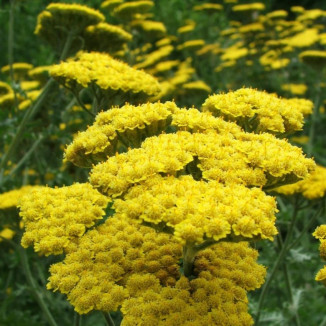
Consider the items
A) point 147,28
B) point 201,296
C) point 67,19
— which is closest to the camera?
point 201,296

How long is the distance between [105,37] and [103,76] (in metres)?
1.52

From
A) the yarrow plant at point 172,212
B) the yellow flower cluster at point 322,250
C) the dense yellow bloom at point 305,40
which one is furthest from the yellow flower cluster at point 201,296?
the dense yellow bloom at point 305,40

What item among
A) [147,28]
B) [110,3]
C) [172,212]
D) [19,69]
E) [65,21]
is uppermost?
[172,212]

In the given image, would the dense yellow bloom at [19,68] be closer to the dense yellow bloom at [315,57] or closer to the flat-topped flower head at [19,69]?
the flat-topped flower head at [19,69]

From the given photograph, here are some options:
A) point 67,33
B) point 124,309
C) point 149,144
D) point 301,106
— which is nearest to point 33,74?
point 67,33

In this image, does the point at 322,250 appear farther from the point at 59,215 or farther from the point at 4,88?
the point at 4,88

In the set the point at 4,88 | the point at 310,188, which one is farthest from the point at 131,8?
the point at 310,188

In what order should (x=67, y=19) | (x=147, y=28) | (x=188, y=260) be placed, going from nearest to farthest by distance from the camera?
1. (x=188, y=260)
2. (x=67, y=19)
3. (x=147, y=28)

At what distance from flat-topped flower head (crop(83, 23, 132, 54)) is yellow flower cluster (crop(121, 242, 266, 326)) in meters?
2.82

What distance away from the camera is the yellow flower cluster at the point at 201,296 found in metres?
2.25

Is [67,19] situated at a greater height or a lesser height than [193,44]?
greater

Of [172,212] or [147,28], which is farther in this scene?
[147,28]

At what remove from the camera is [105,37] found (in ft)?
15.9

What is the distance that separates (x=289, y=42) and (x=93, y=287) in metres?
5.85
